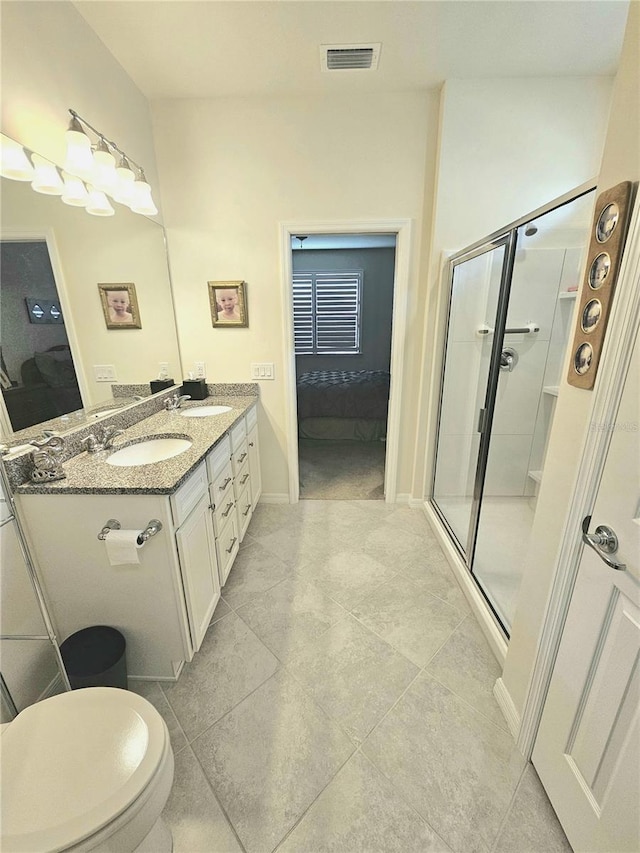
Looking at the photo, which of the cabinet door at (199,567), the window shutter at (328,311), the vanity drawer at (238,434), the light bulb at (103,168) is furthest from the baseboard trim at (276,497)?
the window shutter at (328,311)

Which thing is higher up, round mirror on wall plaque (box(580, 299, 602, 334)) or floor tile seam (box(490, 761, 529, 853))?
round mirror on wall plaque (box(580, 299, 602, 334))

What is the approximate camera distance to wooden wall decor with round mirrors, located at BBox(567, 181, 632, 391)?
82cm

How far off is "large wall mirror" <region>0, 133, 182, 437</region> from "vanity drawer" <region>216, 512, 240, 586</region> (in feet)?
3.12

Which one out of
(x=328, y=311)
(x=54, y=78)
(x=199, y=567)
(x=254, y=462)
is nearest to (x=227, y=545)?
(x=199, y=567)

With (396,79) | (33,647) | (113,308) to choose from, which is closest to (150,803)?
(33,647)

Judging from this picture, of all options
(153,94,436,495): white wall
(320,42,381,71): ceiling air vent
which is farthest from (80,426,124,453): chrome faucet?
(320,42,381,71): ceiling air vent

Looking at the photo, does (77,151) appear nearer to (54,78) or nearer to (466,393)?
(54,78)

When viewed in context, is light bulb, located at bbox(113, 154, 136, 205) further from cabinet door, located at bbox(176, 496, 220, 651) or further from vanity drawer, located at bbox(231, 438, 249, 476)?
cabinet door, located at bbox(176, 496, 220, 651)

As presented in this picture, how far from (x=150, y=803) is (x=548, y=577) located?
121cm

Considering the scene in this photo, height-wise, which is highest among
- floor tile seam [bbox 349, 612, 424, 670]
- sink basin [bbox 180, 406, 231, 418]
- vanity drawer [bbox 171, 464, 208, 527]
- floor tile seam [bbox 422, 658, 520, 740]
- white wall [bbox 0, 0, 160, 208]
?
white wall [bbox 0, 0, 160, 208]

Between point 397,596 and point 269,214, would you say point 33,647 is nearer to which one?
point 397,596

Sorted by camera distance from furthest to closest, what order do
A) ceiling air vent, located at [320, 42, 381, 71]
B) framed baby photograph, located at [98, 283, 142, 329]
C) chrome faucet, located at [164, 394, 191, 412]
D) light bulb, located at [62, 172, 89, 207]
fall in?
chrome faucet, located at [164, 394, 191, 412] < framed baby photograph, located at [98, 283, 142, 329] < ceiling air vent, located at [320, 42, 381, 71] < light bulb, located at [62, 172, 89, 207]

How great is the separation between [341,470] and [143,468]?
92.9 inches

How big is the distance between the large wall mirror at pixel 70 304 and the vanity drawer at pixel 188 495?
68cm
